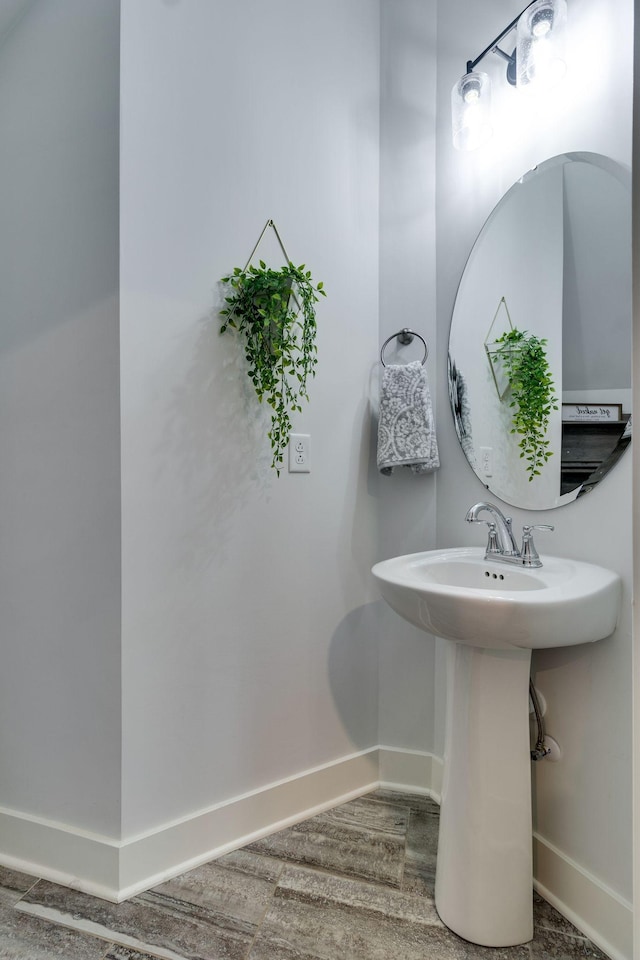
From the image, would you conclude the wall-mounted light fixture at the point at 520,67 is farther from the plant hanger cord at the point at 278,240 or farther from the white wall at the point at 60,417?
the white wall at the point at 60,417

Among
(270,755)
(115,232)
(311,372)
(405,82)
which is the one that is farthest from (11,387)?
(405,82)

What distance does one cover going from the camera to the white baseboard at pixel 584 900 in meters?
1.06

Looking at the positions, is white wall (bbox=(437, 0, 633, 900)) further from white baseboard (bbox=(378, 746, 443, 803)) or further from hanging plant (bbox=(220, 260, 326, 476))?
hanging plant (bbox=(220, 260, 326, 476))

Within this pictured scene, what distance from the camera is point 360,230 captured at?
1.73m

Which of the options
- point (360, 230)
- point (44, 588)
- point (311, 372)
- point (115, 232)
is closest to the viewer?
point (115, 232)

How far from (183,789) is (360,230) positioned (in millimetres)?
1716

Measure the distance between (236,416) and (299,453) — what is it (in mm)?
235

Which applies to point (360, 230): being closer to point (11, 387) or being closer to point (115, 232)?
point (115, 232)

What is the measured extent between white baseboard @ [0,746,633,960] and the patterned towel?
0.98 m

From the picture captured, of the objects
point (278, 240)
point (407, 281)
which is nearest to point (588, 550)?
point (407, 281)

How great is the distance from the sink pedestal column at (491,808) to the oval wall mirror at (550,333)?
0.47 meters

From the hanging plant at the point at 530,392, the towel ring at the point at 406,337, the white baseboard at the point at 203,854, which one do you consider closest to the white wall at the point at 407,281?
the towel ring at the point at 406,337

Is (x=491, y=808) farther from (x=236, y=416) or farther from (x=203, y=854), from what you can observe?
(x=236, y=416)

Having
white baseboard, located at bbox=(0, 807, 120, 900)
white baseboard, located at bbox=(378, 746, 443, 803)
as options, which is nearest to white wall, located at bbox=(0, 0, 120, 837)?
white baseboard, located at bbox=(0, 807, 120, 900)
